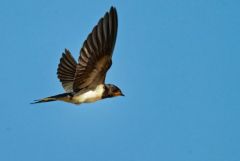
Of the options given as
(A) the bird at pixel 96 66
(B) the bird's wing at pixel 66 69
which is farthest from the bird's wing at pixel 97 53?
(B) the bird's wing at pixel 66 69

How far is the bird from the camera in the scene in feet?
20.9

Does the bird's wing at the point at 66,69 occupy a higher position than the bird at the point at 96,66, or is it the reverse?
the bird's wing at the point at 66,69

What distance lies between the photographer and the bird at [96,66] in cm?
636

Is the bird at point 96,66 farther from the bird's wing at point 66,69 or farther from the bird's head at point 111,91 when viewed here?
the bird's wing at point 66,69

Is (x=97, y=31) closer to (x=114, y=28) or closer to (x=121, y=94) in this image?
(x=114, y=28)

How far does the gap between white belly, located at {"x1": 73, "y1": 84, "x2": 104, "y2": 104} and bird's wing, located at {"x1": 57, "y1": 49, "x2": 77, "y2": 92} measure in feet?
3.08

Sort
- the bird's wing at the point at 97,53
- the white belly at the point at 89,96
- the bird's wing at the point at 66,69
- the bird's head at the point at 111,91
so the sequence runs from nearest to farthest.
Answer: the bird's wing at the point at 97,53
the white belly at the point at 89,96
the bird's head at the point at 111,91
the bird's wing at the point at 66,69

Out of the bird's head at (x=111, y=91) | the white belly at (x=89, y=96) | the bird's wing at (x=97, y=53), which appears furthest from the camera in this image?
the bird's head at (x=111, y=91)

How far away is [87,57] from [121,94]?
819 millimetres

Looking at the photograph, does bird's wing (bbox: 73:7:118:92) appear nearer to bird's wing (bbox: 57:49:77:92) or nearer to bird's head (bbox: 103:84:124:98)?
bird's head (bbox: 103:84:124:98)

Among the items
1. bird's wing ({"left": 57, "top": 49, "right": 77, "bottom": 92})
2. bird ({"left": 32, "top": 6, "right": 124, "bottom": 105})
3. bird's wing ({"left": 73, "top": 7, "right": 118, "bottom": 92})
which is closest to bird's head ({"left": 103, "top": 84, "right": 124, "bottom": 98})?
bird ({"left": 32, "top": 6, "right": 124, "bottom": 105})

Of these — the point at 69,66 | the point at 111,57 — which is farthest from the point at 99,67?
the point at 69,66

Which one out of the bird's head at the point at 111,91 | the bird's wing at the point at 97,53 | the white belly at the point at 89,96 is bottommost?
the white belly at the point at 89,96

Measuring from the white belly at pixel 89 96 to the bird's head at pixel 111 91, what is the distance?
85mm
